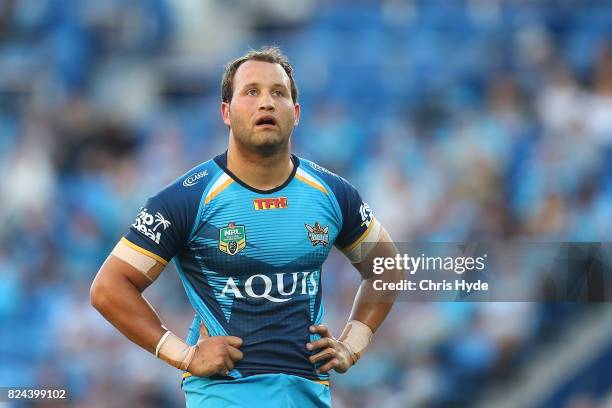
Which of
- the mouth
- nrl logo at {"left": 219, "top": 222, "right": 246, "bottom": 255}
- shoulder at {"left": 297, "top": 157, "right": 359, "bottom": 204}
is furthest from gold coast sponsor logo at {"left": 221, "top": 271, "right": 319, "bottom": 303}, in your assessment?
the mouth

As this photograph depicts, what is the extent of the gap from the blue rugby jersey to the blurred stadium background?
4.24 metres

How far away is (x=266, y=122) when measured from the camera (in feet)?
15.0

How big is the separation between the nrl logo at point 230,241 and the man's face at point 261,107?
382 mm

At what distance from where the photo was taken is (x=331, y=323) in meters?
8.77

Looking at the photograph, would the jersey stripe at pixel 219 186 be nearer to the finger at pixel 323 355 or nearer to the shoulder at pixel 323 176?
the shoulder at pixel 323 176

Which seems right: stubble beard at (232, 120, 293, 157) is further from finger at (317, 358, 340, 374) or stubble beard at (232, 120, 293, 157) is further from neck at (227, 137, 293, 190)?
finger at (317, 358, 340, 374)

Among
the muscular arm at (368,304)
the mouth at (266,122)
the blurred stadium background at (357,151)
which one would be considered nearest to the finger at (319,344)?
the muscular arm at (368,304)

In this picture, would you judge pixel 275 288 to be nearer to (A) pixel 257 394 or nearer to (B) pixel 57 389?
(A) pixel 257 394

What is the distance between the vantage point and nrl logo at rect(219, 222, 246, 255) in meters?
4.45

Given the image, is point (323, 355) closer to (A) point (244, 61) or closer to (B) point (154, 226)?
(B) point (154, 226)

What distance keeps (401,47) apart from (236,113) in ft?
25.6

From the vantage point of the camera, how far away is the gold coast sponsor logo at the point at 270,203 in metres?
4.56

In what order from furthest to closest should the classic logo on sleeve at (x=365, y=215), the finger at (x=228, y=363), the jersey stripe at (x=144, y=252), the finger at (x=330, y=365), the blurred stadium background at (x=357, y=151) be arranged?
the blurred stadium background at (x=357, y=151) → the classic logo on sleeve at (x=365, y=215) → the finger at (x=330, y=365) → the jersey stripe at (x=144, y=252) → the finger at (x=228, y=363)

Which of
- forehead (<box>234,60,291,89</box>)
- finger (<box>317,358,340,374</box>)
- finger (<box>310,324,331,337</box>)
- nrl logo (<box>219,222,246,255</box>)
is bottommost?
finger (<box>317,358,340,374</box>)
